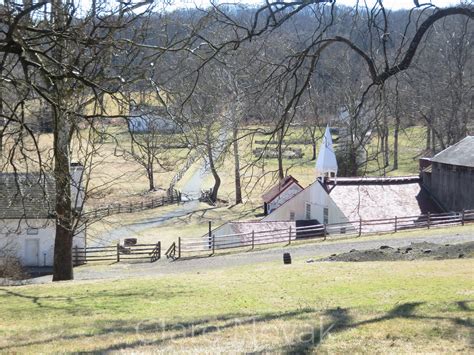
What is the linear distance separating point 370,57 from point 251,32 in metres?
2.17

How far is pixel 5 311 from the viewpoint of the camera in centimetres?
1247

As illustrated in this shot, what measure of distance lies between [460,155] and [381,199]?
16.6 ft

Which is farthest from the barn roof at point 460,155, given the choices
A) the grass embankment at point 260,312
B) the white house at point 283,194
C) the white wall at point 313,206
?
the grass embankment at point 260,312

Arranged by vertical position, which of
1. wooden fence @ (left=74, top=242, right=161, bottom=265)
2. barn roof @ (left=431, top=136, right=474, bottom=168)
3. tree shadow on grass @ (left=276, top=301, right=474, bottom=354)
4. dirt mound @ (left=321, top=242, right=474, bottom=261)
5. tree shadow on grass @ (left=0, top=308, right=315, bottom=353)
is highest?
barn roof @ (left=431, top=136, right=474, bottom=168)

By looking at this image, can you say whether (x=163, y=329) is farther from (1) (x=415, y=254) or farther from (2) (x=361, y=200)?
(2) (x=361, y=200)

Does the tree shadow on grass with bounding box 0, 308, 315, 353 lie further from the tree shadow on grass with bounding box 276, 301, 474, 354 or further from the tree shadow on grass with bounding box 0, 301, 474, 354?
the tree shadow on grass with bounding box 276, 301, 474, 354

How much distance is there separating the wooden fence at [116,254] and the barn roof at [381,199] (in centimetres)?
1068

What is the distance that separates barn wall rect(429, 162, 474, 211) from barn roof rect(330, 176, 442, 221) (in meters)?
0.67

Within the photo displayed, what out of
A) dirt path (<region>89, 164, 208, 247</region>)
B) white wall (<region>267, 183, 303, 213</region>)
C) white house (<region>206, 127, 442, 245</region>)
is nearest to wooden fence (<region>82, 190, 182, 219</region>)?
dirt path (<region>89, 164, 208, 247</region>)

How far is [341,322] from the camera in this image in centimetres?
831

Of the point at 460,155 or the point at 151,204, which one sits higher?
the point at 460,155

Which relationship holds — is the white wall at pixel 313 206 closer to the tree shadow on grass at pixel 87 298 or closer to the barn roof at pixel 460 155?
the barn roof at pixel 460 155

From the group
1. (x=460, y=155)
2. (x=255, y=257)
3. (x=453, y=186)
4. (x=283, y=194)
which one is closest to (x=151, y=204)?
(x=283, y=194)

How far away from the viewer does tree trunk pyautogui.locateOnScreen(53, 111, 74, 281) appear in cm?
1605
